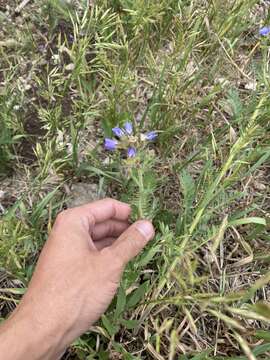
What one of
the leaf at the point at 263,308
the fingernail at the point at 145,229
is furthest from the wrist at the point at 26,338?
the leaf at the point at 263,308

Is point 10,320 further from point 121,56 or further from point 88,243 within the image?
point 121,56

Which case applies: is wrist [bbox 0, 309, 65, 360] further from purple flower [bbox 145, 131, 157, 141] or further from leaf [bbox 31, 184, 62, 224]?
purple flower [bbox 145, 131, 157, 141]

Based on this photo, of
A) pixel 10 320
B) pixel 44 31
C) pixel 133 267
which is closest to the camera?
pixel 10 320

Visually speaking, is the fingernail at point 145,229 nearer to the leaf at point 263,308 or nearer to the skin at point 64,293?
the skin at point 64,293

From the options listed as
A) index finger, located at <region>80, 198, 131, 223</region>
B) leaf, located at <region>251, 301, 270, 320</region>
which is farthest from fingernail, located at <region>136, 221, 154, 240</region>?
leaf, located at <region>251, 301, 270, 320</region>

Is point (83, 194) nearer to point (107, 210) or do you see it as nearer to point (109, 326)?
point (107, 210)

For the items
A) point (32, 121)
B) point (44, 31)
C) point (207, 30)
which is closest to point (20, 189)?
point (32, 121)
